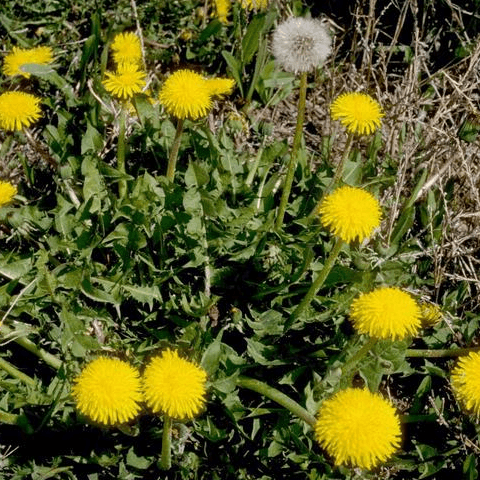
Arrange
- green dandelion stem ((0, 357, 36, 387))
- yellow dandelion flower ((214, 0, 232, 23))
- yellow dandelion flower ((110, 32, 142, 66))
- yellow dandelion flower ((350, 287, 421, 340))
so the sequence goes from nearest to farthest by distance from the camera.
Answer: yellow dandelion flower ((350, 287, 421, 340)) < green dandelion stem ((0, 357, 36, 387)) < yellow dandelion flower ((110, 32, 142, 66)) < yellow dandelion flower ((214, 0, 232, 23))

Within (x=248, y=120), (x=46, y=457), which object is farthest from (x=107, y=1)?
(x=46, y=457)

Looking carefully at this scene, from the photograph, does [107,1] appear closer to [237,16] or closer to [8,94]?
[237,16]

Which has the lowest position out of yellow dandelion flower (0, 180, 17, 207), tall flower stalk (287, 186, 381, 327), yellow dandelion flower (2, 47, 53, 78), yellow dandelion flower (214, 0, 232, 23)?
tall flower stalk (287, 186, 381, 327)

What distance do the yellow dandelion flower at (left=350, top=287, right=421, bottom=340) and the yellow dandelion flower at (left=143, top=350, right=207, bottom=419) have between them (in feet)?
1.39

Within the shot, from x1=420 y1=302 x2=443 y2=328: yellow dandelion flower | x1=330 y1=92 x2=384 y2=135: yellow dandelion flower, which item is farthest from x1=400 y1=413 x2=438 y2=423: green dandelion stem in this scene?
x1=330 y1=92 x2=384 y2=135: yellow dandelion flower

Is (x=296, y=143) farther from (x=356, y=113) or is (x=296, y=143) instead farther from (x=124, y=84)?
(x=124, y=84)

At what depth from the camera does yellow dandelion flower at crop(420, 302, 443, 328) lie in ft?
7.30

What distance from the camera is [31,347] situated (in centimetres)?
204

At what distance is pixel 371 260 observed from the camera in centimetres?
218

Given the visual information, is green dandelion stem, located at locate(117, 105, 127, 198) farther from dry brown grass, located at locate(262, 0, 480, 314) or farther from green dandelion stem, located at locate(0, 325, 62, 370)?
dry brown grass, located at locate(262, 0, 480, 314)

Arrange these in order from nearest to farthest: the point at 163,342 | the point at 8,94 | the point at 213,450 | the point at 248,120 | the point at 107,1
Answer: the point at 163,342 < the point at 213,450 < the point at 8,94 < the point at 248,120 < the point at 107,1

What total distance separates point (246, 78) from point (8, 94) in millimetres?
1244

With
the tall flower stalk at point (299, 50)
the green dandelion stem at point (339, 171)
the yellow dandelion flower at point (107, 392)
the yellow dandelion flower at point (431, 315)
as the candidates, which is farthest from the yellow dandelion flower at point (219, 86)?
the yellow dandelion flower at point (107, 392)

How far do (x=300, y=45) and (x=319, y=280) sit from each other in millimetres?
738
